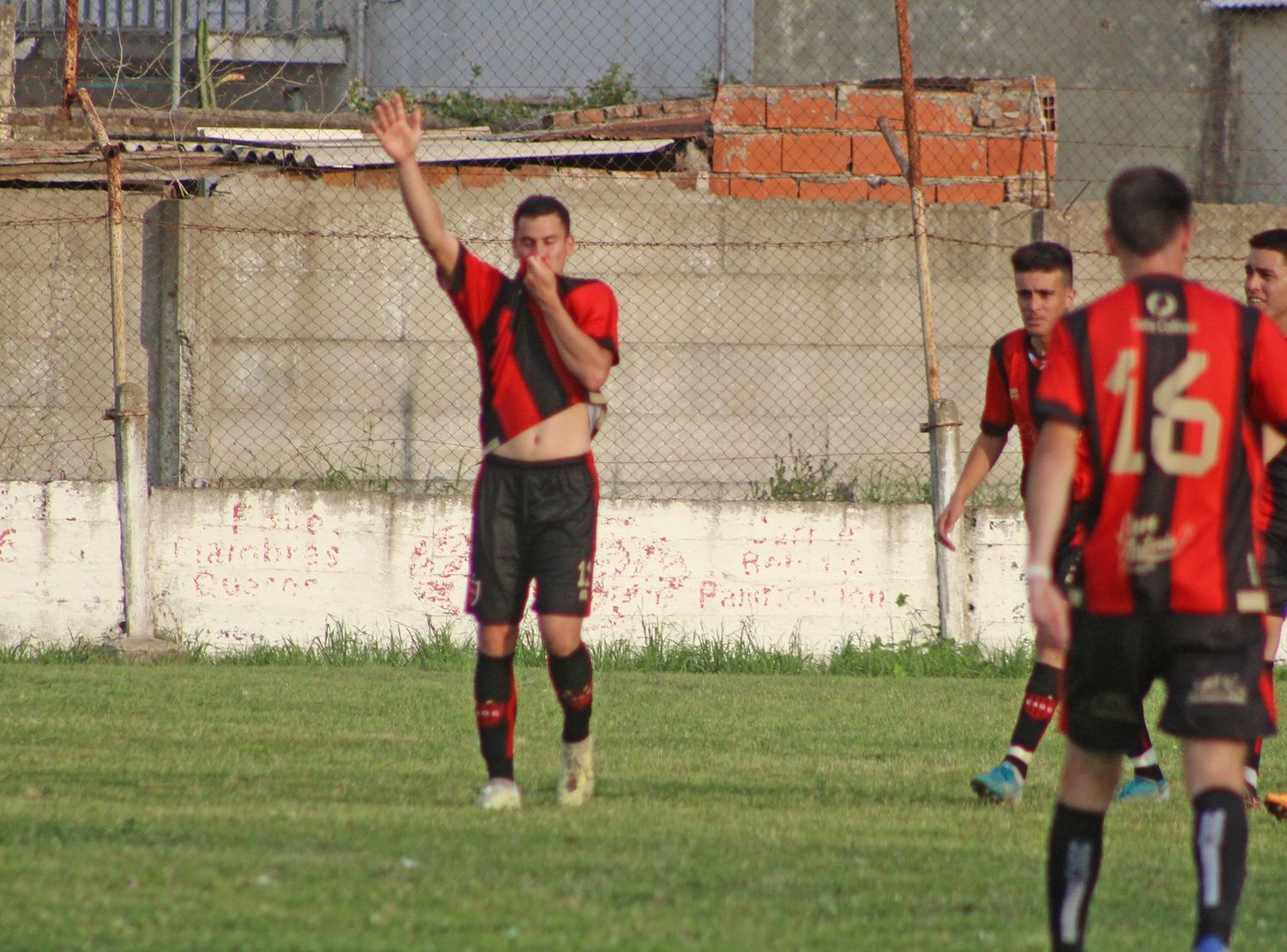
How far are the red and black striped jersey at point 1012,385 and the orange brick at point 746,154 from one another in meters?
6.20

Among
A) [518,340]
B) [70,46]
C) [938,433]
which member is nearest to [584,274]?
[938,433]

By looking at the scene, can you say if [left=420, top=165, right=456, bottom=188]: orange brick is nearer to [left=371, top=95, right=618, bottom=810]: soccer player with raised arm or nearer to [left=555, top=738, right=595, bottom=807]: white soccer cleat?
[left=371, top=95, right=618, bottom=810]: soccer player with raised arm

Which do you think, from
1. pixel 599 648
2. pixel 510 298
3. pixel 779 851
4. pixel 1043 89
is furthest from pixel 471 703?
pixel 1043 89

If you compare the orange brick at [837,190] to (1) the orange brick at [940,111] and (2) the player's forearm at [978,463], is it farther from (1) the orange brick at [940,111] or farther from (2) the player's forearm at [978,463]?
(2) the player's forearm at [978,463]

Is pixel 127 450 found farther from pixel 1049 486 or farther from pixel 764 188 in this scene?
pixel 1049 486

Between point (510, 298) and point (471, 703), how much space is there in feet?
11.1

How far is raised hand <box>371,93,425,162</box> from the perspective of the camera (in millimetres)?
5336

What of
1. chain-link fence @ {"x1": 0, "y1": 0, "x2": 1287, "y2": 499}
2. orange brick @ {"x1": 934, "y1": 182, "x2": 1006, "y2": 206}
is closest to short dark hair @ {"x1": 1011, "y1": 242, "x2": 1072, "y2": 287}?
chain-link fence @ {"x1": 0, "y1": 0, "x2": 1287, "y2": 499}

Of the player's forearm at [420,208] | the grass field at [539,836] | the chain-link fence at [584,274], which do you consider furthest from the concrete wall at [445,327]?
the player's forearm at [420,208]

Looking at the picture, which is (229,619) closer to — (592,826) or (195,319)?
(195,319)

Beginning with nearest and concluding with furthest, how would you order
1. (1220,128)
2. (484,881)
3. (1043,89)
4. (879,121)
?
(484,881) < (879,121) < (1043,89) < (1220,128)

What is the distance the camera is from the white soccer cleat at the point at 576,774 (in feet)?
18.4

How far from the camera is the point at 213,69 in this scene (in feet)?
60.6

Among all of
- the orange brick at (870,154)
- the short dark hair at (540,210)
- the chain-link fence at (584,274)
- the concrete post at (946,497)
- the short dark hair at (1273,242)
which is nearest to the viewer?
the short dark hair at (540,210)
